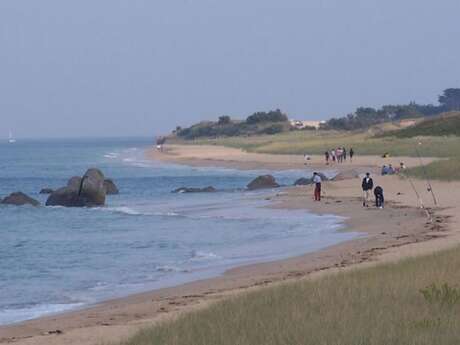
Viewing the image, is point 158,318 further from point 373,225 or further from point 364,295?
point 373,225

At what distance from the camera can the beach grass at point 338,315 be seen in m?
9.72

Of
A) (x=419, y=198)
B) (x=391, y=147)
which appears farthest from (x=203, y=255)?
(x=391, y=147)

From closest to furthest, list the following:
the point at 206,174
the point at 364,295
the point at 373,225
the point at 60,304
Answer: the point at 364,295 < the point at 60,304 < the point at 373,225 < the point at 206,174

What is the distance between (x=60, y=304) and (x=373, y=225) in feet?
38.7

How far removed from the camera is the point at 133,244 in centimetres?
2553

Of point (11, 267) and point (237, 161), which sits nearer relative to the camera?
point (11, 267)

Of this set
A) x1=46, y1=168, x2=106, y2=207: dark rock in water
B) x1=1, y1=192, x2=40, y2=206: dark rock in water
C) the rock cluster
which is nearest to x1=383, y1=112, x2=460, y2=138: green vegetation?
the rock cluster

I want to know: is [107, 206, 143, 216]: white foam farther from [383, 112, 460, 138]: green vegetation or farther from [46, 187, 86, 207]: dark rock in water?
[383, 112, 460, 138]: green vegetation

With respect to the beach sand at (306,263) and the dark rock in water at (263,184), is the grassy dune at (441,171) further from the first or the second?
the dark rock in water at (263,184)

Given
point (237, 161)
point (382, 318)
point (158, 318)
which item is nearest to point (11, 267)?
point (158, 318)

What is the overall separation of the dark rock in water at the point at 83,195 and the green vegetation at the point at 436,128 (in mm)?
48655

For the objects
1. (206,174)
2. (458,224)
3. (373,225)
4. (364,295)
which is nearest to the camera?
(364,295)

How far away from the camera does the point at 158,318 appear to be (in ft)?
44.7

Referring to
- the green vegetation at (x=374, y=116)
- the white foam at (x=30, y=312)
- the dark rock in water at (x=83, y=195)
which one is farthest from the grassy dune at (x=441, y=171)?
the green vegetation at (x=374, y=116)
